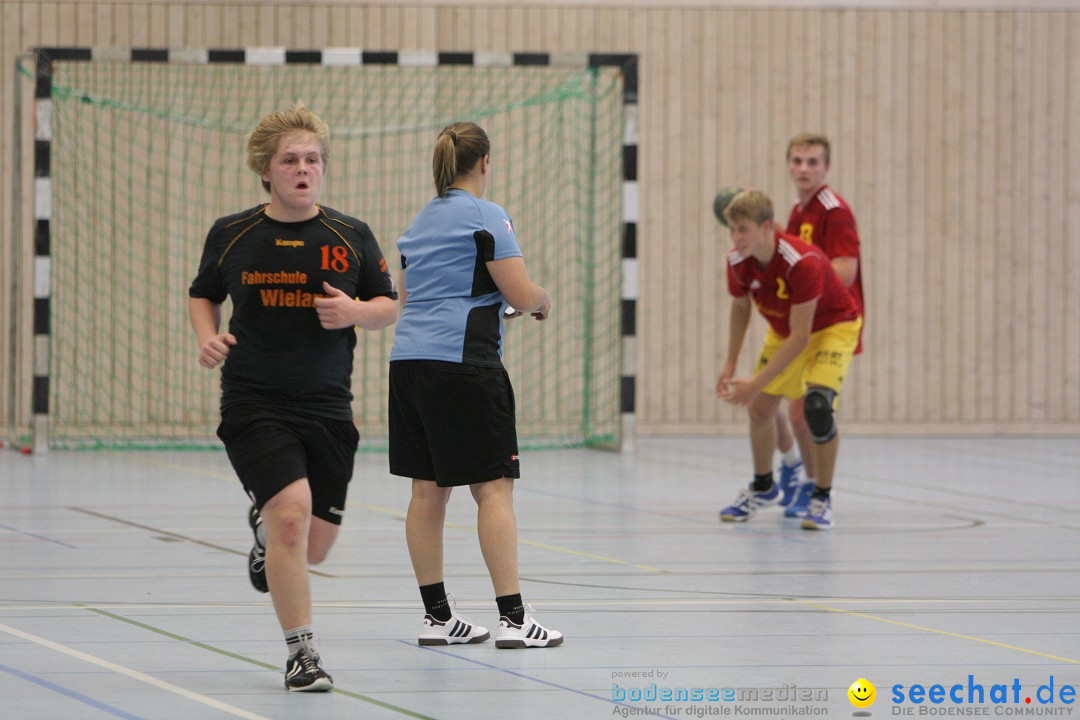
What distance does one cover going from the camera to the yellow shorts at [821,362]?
6586mm

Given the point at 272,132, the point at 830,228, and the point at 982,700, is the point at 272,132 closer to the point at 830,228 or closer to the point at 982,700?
the point at 982,700

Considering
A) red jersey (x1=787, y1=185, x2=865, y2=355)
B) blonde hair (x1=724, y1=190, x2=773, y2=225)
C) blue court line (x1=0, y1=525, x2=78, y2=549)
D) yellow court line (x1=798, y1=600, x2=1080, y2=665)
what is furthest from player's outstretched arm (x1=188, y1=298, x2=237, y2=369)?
red jersey (x1=787, y1=185, x2=865, y2=355)

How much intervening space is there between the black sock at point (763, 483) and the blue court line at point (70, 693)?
3971 mm

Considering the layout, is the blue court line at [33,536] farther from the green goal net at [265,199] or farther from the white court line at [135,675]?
the green goal net at [265,199]

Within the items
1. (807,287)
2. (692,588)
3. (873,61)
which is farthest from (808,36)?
(692,588)

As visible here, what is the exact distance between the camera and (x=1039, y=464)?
10047 mm

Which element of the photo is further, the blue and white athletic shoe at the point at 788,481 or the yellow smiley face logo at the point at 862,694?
the blue and white athletic shoe at the point at 788,481

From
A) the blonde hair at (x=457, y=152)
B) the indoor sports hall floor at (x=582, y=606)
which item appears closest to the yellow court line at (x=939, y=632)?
the indoor sports hall floor at (x=582, y=606)

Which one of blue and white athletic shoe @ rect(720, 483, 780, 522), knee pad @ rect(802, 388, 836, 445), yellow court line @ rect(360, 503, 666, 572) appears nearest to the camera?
yellow court line @ rect(360, 503, 666, 572)

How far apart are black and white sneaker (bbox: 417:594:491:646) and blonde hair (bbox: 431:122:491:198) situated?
1.15 metres

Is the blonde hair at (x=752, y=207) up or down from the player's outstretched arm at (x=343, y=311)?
up

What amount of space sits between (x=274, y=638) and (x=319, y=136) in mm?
1364

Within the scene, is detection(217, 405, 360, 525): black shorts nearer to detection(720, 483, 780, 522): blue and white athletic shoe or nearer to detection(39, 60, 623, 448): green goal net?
detection(720, 483, 780, 522): blue and white athletic shoe

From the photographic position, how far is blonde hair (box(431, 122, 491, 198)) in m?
3.99
